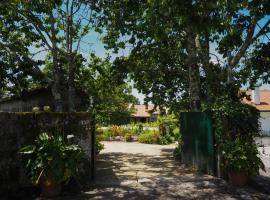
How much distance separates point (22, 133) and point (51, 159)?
1177 mm

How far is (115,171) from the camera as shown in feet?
41.2

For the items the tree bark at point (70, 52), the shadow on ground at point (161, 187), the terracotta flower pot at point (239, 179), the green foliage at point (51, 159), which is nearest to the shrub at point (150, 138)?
the tree bark at point (70, 52)

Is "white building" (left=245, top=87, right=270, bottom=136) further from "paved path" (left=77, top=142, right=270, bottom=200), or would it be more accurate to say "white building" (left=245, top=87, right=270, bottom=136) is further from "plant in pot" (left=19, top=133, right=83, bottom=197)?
"plant in pot" (left=19, top=133, right=83, bottom=197)

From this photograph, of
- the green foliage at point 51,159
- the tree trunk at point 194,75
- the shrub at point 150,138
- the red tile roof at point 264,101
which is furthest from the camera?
the red tile roof at point 264,101

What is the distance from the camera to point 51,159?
333 inches

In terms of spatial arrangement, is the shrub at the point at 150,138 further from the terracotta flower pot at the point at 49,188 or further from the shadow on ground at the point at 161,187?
the terracotta flower pot at the point at 49,188

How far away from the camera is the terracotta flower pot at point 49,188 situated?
27.9 ft

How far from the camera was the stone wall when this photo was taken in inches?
342

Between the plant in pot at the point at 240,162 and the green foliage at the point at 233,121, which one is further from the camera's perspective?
the green foliage at the point at 233,121

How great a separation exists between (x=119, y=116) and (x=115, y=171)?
5083 cm

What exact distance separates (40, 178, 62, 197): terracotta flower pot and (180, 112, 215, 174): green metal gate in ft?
15.9

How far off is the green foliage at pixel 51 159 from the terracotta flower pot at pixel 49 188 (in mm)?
92

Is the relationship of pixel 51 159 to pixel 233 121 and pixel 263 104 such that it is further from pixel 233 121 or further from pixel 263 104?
pixel 263 104

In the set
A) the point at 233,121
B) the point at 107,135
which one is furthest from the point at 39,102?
the point at 107,135
